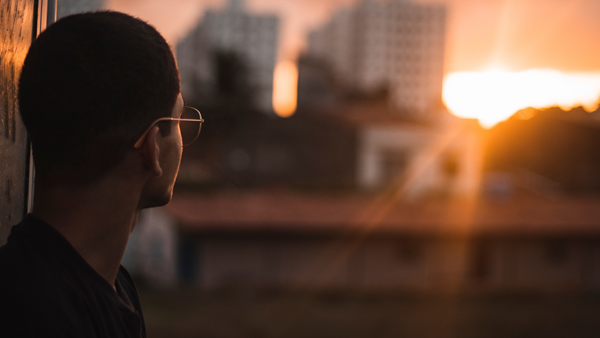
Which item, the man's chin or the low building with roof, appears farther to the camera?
the low building with roof

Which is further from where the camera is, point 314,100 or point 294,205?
point 314,100

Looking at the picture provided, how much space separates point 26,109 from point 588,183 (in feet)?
126

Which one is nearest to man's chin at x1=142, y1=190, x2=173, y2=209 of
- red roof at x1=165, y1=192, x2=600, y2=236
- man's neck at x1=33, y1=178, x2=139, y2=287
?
man's neck at x1=33, y1=178, x2=139, y2=287

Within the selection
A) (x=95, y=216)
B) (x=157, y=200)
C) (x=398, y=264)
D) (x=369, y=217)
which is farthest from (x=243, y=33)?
(x=95, y=216)

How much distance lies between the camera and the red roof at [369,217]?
68.5 feet

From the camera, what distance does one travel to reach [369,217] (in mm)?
22609

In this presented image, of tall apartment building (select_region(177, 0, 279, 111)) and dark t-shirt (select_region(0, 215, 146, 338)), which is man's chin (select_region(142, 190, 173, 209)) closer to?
dark t-shirt (select_region(0, 215, 146, 338))

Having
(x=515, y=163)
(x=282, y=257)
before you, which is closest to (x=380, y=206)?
(x=282, y=257)

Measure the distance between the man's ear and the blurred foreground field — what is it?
1621 cm

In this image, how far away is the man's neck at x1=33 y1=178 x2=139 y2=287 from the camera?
1.07 metres

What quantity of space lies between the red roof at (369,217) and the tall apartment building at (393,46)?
65.5 metres

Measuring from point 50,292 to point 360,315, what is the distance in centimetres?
1901

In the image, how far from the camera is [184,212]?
2117 centimetres

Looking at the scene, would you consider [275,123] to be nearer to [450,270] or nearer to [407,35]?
[450,270]
